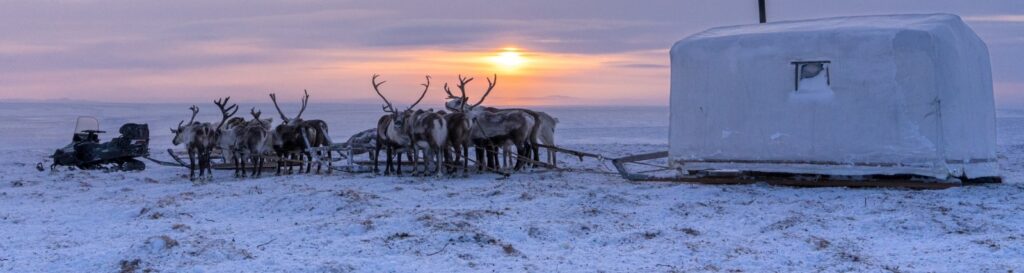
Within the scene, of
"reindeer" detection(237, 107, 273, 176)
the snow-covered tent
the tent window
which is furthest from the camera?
"reindeer" detection(237, 107, 273, 176)

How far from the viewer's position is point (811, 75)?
15.1m

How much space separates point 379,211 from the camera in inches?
523

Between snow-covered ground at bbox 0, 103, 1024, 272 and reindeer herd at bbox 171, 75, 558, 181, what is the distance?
1.83m

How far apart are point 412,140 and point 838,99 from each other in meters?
7.13

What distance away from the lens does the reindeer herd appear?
18.8 meters

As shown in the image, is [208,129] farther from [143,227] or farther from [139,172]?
[143,227]

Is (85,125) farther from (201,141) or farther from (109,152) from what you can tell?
(201,141)

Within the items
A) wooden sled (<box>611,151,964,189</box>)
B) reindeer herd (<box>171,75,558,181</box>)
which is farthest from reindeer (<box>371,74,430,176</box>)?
wooden sled (<box>611,151,964,189</box>)

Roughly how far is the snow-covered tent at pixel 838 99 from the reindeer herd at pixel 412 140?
3.60m

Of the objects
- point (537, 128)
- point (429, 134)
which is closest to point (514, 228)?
point (429, 134)

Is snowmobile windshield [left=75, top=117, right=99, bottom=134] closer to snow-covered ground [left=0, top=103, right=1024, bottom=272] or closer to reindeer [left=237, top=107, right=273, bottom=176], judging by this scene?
reindeer [left=237, top=107, right=273, bottom=176]

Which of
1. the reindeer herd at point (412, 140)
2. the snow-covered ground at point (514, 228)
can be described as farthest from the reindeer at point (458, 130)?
the snow-covered ground at point (514, 228)

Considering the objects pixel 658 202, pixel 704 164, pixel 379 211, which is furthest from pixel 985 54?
pixel 379 211

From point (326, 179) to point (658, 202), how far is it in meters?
6.71
